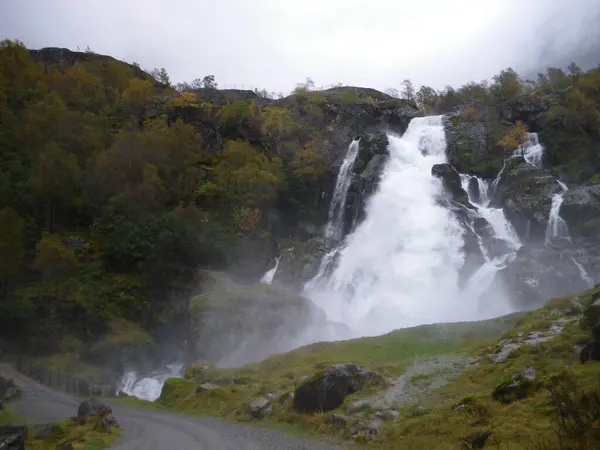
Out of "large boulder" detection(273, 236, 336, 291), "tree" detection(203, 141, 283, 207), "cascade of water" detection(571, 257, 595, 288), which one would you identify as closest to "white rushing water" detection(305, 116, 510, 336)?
"large boulder" detection(273, 236, 336, 291)

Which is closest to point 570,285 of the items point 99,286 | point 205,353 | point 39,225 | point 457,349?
point 457,349

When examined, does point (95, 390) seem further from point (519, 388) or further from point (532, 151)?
point (532, 151)

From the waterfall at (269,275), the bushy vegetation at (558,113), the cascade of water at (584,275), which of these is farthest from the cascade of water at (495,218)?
the waterfall at (269,275)

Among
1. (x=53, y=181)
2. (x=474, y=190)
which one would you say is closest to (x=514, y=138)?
(x=474, y=190)

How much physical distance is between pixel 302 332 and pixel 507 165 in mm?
32252

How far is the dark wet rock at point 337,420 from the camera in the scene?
17066 millimetres

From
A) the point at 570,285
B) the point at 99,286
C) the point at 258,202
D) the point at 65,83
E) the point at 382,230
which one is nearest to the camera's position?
the point at 570,285

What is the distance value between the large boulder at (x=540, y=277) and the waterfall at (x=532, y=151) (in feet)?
73.8

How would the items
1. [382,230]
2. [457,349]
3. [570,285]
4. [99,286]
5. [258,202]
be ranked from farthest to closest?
[258,202] → [382,230] → [99,286] → [570,285] → [457,349]

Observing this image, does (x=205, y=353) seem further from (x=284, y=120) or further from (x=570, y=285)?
(x=284, y=120)

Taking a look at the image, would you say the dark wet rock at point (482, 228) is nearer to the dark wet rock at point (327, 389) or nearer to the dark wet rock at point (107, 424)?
the dark wet rock at point (327, 389)

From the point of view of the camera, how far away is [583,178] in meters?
56.9

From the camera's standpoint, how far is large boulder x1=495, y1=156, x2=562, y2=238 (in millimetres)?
49188

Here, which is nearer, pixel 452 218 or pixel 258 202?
pixel 452 218
